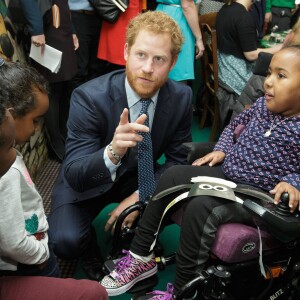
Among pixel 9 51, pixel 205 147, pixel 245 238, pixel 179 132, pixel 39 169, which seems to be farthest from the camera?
pixel 39 169

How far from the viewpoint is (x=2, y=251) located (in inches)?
43.0

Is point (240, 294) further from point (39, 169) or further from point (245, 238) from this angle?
point (39, 169)

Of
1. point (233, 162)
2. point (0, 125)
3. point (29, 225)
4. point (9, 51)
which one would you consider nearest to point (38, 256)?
point (29, 225)

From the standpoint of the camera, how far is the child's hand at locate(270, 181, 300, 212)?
1.23 m

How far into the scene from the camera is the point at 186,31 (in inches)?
107

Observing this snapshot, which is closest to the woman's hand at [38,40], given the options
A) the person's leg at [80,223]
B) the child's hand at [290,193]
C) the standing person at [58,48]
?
the standing person at [58,48]

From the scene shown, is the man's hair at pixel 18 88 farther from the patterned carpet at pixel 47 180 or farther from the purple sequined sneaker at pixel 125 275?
the patterned carpet at pixel 47 180

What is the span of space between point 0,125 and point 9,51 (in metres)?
1.45

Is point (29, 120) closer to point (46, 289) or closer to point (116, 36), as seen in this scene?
point (46, 289)

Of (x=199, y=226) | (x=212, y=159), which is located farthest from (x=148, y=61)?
(x=199, y=226)

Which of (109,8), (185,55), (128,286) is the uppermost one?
(109,8)

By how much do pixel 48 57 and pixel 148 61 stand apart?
3.09ft

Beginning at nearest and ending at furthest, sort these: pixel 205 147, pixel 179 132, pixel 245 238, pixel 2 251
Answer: pixel 2 251 → pixel 245 238 → pixel 205 147 → pixel 179 132

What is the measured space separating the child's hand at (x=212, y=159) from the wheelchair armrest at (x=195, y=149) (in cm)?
5
